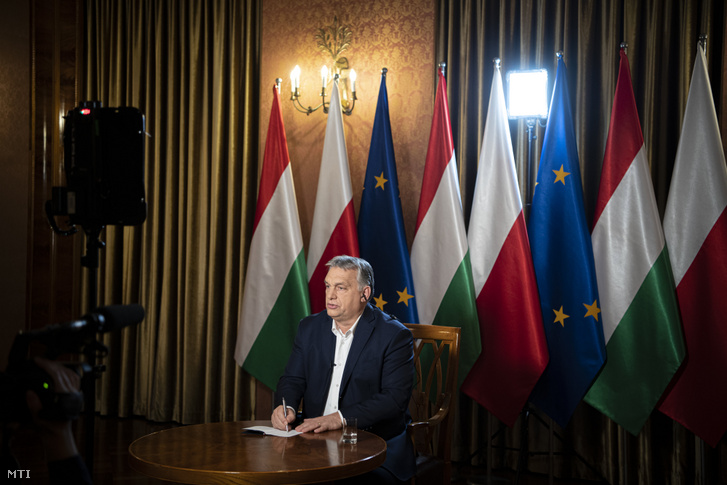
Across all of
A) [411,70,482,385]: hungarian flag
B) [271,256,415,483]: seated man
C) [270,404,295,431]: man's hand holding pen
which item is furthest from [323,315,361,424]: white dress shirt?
[411,70,482,385]: hungarian flag

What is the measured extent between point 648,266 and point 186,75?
377cm

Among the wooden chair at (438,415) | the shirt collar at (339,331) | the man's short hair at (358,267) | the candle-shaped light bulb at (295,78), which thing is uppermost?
the candle-shaped light bulb at (295,78)

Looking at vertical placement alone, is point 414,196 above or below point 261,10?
below

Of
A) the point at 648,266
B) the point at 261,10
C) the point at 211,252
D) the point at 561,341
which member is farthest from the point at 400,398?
the point at 261,10

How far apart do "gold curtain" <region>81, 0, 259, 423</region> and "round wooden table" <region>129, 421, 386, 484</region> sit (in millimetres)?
2661

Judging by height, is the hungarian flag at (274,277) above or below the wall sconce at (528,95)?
below

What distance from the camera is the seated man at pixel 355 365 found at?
105 inches

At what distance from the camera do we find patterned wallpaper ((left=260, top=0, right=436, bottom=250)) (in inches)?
183

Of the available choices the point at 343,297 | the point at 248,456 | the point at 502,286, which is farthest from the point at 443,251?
the point at 248,456

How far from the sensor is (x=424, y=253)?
408cm

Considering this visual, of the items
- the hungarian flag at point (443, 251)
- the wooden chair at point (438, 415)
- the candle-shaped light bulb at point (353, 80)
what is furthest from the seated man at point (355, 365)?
the candle-shaped light bulb at point (353, 80)

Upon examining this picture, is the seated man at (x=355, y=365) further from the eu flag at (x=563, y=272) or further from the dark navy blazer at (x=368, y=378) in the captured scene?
the eu flag at (x=563, y=272)

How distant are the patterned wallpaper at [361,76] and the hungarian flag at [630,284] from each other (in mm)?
1368

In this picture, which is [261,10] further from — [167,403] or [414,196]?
[167,403]
